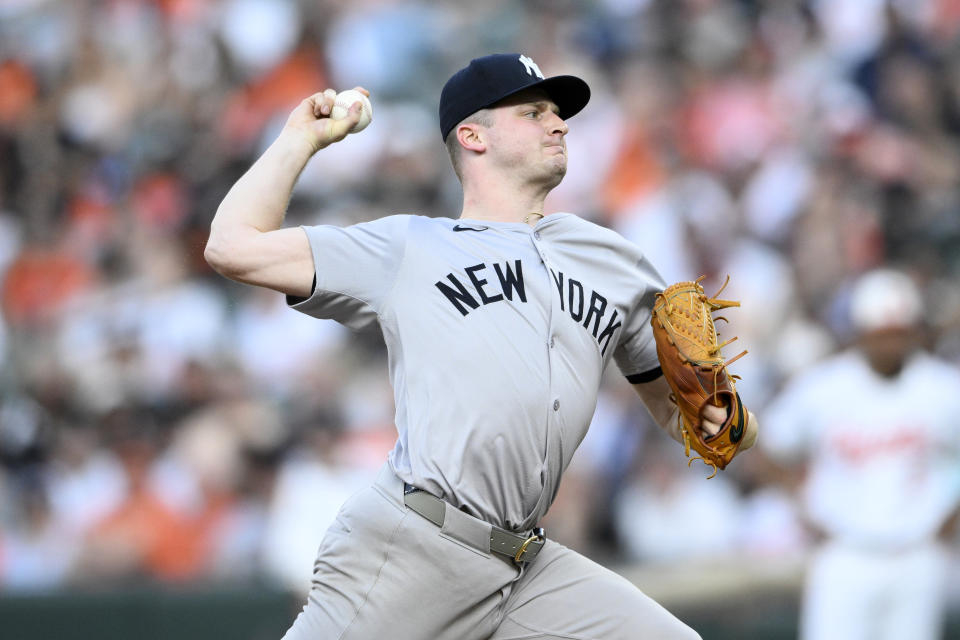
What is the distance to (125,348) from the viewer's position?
9.07 metres

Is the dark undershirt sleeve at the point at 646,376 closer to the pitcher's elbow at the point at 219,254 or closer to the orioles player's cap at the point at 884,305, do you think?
the pitcher's elbow at the point at 219,254

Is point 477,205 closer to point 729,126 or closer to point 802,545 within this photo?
point 802,545

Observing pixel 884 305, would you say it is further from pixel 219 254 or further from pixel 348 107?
pixel 219 254

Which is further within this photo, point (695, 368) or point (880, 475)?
point (880, 475)

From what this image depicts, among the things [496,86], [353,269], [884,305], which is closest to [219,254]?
[353,269]

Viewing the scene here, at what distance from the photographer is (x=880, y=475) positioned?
21.8 feet

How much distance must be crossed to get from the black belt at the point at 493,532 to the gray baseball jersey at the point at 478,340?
0.09 ft

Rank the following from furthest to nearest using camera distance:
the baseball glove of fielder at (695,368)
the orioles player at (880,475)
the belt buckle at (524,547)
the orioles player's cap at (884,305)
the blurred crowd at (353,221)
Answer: the blurred crowd at (353,221)
the orioles player's cap at (884,305)
the orioles player at (880,475)
the baseball glove of fielder at (695,368)
the belt buckle at (524,547)

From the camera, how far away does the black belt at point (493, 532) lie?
10.6 ft

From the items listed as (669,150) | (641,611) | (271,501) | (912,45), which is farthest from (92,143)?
(641,611)

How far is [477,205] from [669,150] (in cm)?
539

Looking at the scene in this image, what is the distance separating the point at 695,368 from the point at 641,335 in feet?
1.05

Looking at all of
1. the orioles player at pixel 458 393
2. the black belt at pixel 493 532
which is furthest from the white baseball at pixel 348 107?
the black belt at pixel 493 532

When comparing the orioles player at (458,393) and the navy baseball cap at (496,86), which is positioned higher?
the navy baseball cap at (496,86)
